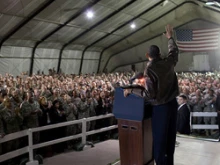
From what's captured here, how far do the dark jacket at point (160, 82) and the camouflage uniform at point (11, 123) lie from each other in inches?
126

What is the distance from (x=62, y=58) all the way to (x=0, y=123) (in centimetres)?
1549

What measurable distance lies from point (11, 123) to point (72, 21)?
1156 centimetres

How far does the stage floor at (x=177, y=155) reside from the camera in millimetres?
4397

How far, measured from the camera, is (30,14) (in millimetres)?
13180

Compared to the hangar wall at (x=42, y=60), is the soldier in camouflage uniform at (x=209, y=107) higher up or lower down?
lower down

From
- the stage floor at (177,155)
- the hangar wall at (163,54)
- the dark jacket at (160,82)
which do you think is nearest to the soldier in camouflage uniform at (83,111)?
the stage floor at (177,155)

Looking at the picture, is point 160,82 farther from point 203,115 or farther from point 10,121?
point 203,115

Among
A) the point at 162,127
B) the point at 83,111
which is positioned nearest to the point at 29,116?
the point at 83,111

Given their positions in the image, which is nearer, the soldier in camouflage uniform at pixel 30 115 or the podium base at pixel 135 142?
the podium base at pixel 135 142

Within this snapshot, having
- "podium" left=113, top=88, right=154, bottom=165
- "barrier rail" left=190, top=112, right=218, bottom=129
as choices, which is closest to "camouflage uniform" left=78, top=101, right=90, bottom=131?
"barrier rail" left=190, top=112, right=218, bottom=129

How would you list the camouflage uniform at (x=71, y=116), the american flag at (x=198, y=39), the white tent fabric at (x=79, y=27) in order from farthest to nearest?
the american flag at (x=198, y=39) → the white tent fabric at (x=79, y=27) → the camouflage uniform at (x=71, y=116)

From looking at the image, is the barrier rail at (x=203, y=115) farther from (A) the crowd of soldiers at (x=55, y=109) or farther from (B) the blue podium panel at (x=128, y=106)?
(B) the blue podium panel at (x=128, y=106)

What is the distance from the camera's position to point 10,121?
498 centimetres

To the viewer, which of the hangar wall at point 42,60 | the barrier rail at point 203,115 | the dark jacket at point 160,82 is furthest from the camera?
the hangar wall at point 42,60
